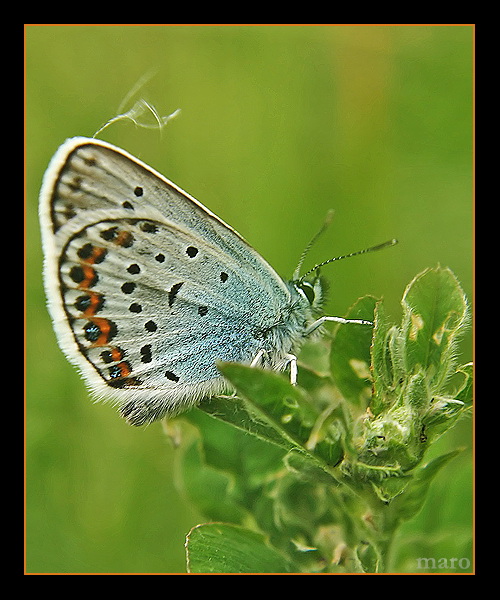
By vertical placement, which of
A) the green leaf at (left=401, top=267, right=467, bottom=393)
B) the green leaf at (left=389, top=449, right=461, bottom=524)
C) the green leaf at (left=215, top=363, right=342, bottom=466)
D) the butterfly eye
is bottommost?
the green leaf at (left=389, top=449, right=461, bottom=524)

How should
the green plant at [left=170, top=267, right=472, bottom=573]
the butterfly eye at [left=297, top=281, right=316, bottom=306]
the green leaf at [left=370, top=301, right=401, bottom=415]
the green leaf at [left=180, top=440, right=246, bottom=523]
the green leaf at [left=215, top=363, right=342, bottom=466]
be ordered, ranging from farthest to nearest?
1. the butterfly eye at [left=297, top=281, right=316, bottom=306]
2. the green leaf at [left=180, top=440, right=246, bottom=523]
3. the green leaf at [left=370, top=301, right=401, bottom=415]
4. the green plant at [left=170, top=267, right=472, bottom=573]
5. the green leaf at [left=215, top=363, right=342, bottom=466]

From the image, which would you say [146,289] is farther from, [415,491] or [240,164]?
[240,164]

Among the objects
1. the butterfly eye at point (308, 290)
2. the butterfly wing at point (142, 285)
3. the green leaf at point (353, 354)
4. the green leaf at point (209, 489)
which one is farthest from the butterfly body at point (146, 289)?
the green leaf at point (353, 354)

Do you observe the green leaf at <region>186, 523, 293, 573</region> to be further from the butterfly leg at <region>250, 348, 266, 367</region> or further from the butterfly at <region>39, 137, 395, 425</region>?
the butterfly leg at <region>250, 348, 266, 367</region>

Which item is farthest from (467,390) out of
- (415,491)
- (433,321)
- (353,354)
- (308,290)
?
(308,290)

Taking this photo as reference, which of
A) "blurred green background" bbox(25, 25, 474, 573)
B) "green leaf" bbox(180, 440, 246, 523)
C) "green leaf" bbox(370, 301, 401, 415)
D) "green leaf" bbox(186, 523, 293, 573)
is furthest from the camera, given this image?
"blurred green background" bbox(25, 25, 474, 573)

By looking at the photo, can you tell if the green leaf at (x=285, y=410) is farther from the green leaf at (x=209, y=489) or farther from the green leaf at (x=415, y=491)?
the green leaf at (x=209, y=489)

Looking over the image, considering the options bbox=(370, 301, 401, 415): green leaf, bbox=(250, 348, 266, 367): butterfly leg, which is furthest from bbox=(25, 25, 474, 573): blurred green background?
bbox=(370, 301, 401, 415): green leaf

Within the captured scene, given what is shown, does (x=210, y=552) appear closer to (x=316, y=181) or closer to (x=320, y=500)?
(x=320, y=500)
